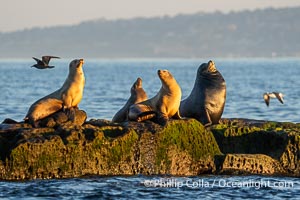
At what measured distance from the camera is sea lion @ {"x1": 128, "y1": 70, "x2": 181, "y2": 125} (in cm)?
1662

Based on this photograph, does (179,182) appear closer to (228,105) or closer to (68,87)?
(68,87)

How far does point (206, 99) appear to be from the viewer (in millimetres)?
18953

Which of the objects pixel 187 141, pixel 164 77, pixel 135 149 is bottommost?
pixel 135 149

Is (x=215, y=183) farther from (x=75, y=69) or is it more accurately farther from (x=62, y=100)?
(x=75, y=69)

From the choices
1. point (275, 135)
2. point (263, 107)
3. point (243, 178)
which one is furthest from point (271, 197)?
point (263, 107)

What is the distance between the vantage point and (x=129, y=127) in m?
15.6

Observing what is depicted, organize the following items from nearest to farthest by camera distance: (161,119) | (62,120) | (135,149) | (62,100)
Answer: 1. (135,149)
2. (62,120)
3. (161,119)
4. (62,100)

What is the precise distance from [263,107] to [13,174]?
21.9 meters

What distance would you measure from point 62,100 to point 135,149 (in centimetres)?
187

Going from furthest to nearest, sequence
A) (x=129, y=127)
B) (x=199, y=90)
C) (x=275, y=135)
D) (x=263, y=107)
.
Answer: (x=263, y=107)
(x=199, y=90)
(x=275, y=135)
(x=129, y=127)

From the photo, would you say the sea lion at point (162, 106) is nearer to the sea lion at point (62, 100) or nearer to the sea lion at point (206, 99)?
the sea lion at point (62, 100)

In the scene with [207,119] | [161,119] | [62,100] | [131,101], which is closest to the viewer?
[161,119]

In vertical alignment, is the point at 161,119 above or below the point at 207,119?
below

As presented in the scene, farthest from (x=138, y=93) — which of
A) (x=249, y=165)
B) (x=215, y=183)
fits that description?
(x=215, y=183)
